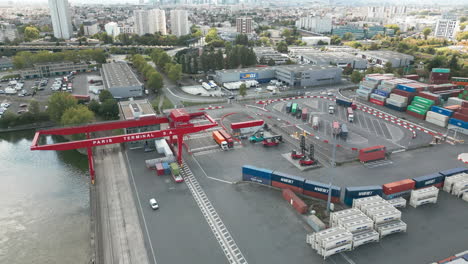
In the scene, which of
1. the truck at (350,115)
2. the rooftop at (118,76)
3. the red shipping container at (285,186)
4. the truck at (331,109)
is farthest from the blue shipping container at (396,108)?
the rooftop at (118,76)

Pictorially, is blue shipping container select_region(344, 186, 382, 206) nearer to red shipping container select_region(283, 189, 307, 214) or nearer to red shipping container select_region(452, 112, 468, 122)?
red shipping container select_region(283, 189, 307, 214)

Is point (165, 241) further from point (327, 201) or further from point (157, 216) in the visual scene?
point (327, 201)

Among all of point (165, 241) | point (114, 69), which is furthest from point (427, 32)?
point (165, 241)

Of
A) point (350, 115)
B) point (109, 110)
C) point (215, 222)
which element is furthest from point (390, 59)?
point (215, 222)

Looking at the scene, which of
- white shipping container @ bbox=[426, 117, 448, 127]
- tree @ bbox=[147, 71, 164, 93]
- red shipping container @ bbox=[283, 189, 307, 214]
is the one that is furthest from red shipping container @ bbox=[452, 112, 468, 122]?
tree @ bbox=[147, 71, 164, 93]

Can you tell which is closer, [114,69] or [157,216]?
[157,216]
